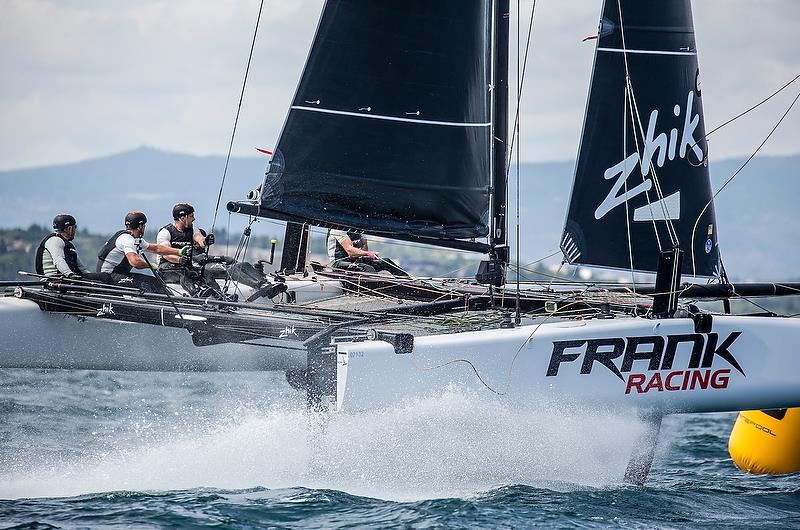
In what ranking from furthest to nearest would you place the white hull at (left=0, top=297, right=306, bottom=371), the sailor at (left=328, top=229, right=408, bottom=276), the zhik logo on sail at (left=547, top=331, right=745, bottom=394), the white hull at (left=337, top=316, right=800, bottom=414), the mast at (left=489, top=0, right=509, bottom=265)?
the sailor at (left=328, top=229, right=408, bottom=276) → the mast at (left=489, top=0, right=509, bottom=265) → the white hull at (left=0, top=297, right=306, bottom=371) → the zhik logo on sail at (left=547, top=331, right=745, bottom=394) → the white hull at (left=337, top=316, right=800, bottom=414)

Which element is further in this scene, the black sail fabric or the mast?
the mast

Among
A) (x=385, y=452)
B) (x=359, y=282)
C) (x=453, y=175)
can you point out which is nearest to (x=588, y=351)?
(x=385, y=452)

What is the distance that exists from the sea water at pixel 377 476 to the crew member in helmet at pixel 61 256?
1301 millimetres

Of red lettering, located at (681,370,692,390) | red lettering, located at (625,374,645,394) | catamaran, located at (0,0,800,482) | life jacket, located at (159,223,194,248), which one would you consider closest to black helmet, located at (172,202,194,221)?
life jacket, located at (159,223,194,248)

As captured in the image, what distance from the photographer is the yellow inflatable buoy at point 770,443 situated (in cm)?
830

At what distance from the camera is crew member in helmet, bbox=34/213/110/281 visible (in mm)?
8391

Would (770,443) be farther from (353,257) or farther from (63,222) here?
(63,222)

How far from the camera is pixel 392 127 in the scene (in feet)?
26.8

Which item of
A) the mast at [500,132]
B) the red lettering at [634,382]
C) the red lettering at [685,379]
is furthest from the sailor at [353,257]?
the red lettering at [685,379]

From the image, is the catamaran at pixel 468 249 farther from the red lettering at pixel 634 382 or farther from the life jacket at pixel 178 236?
the life jacket at pixel 178 236

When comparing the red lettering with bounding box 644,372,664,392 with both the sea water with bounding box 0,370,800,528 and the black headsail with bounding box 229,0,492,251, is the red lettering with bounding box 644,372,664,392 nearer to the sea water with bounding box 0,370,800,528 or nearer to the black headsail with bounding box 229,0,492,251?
the sea water with bounding box 0,370,800,528

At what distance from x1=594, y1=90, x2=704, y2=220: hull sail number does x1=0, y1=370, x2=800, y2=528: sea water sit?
1.74 m

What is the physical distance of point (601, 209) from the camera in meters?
8.45

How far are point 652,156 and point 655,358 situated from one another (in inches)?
83.5
